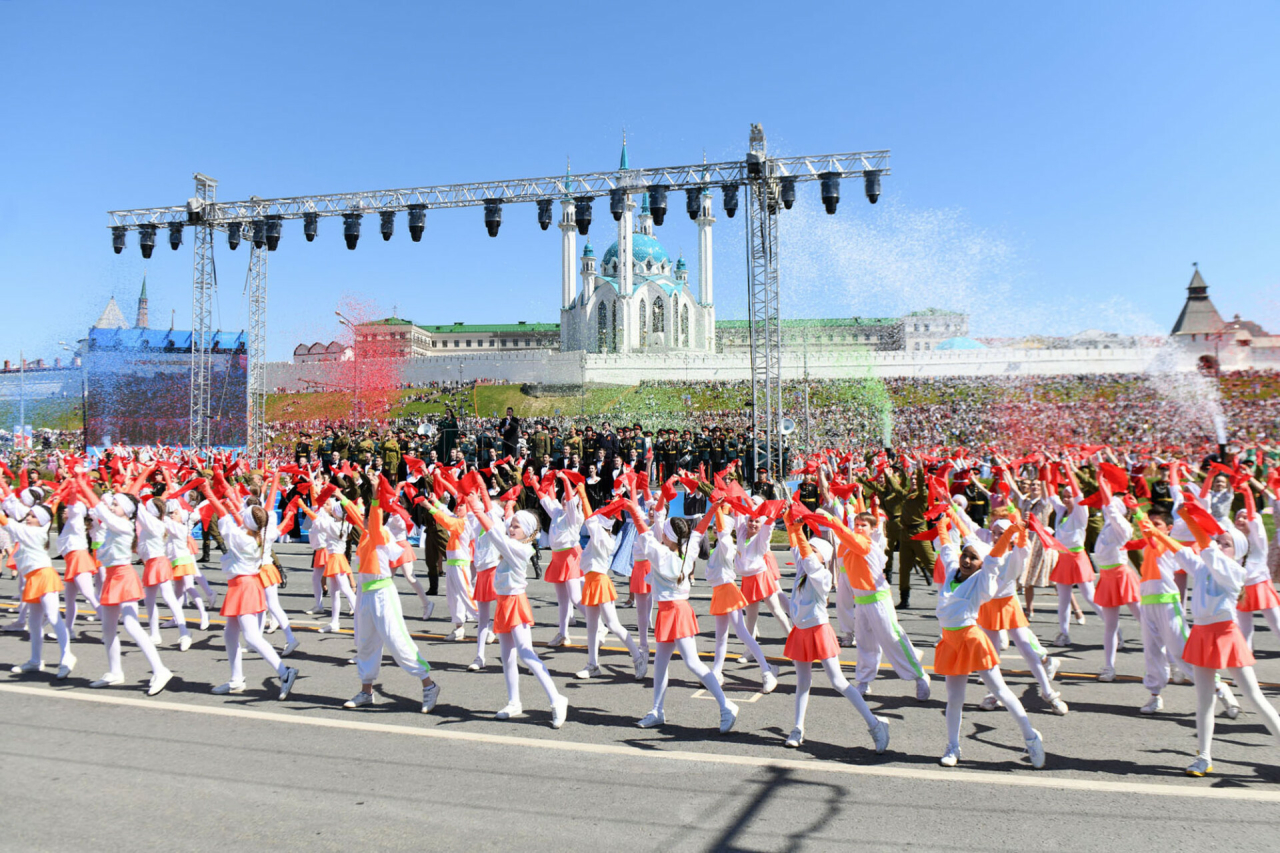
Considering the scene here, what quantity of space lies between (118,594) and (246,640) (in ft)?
4.23

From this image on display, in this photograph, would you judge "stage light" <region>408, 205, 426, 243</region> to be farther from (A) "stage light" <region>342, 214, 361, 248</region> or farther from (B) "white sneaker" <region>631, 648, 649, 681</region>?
(B) "white sneaker" <region>631, 648, 649, 681</region>

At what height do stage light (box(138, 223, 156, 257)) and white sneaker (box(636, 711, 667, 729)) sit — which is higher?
stage light (box(138, 223, 156, 257))

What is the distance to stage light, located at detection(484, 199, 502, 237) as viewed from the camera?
76.0ft

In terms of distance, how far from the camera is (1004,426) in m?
47.4

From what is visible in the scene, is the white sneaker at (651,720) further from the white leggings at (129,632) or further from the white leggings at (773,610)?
the white leggings at (129,632)

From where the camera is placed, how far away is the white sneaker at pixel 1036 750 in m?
5.54

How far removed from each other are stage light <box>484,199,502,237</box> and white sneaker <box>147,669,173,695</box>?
1750 cm

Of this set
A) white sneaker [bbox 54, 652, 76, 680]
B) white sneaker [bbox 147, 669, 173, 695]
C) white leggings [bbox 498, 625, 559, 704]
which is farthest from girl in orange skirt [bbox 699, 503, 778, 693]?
white sneaker [bbox 54, 652, 76, 680]

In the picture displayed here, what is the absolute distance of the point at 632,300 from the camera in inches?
3282

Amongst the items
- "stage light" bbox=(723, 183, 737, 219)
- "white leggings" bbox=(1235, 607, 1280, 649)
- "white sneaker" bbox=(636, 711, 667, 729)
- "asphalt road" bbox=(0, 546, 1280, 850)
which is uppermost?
"stage light" bbox=(723, 183, 737, 219)

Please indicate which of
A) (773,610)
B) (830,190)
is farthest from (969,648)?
(830,190)

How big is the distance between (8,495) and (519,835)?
908cm

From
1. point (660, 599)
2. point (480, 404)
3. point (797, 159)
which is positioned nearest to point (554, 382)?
point (480, 404)

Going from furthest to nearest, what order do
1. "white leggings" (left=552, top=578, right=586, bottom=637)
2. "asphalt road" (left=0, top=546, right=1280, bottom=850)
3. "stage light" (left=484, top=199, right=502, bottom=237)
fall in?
"stage light" (left=484, top=199, right=502, bottom=237) → "white leggings" (left=552, top=578, right=586, bottom=637) → "asphalt road" (left=0, top=546, right=1280, bottom=850)
